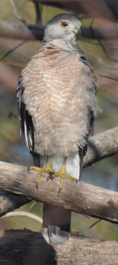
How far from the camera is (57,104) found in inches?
78.5

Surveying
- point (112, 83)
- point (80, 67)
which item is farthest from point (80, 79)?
point (112, 83)

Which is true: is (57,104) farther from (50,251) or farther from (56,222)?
(50,251)

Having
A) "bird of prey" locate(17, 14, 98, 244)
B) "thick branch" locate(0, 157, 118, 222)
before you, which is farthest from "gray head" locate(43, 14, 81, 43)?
"thick branch" locate(0, 157, 118, 222)

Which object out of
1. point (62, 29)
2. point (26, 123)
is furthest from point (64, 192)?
point (62, 29)

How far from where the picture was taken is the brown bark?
1.88 meters

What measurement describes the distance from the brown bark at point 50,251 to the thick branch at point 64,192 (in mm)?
475

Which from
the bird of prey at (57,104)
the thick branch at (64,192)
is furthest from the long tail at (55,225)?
the thick branch at (64,192)

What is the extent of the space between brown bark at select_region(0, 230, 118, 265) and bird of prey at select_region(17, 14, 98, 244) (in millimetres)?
94

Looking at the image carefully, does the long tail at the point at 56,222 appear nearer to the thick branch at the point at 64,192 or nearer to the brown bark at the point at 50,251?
the brown bark at the point at 50,251

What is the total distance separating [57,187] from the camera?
1.71m

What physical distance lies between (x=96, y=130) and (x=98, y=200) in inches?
29.1

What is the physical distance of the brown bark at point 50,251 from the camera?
6.17 feet

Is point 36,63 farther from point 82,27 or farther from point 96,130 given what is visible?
point 96,130

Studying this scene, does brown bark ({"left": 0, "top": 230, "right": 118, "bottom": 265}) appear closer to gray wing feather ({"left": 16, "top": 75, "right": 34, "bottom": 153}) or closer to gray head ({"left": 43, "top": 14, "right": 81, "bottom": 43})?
gray wing feather ({"left": 16, "top": 75, "right": 34, "bottom": 153})
